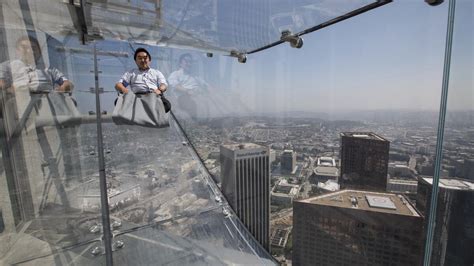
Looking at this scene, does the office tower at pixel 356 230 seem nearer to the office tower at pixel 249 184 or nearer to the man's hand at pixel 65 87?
the office tower at pixel 249 184

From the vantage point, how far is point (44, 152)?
1421mm

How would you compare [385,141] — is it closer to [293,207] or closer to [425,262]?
[425,262]

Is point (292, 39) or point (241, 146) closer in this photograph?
point (292, 39)

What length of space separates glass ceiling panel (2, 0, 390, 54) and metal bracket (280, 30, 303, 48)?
31 millimetres

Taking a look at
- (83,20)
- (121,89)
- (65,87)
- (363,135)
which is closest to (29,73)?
(65,87)

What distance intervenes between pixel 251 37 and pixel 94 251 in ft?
6.43

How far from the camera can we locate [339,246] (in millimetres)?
1494

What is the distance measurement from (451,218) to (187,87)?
232 cm

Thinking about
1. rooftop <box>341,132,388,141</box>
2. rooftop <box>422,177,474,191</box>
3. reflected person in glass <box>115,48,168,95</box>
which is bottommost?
rooftop <box>422,177,474,191</box>

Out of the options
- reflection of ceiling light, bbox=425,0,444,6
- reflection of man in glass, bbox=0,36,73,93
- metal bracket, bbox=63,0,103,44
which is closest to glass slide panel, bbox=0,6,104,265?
reflection of man in glass, bbox=0,36,73,93

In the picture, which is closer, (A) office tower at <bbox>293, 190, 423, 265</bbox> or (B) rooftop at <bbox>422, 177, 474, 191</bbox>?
(B) rooftop at <bbox>422, 177, 474, 191</bbox>

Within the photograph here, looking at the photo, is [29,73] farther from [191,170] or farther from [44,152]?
[191,170]

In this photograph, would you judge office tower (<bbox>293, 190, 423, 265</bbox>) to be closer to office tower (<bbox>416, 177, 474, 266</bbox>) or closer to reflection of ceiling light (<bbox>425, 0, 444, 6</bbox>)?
office tower (<bbox>416, 177, 474, 266</bbox>)

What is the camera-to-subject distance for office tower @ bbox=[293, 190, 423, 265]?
1.20m
